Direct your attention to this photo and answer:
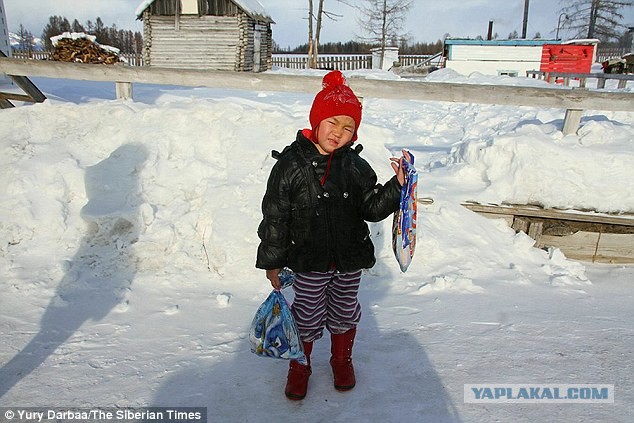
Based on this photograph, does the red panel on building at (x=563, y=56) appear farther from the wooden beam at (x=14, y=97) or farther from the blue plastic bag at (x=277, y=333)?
the blue plastic bag at (x=277, y=333)

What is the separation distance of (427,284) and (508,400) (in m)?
1.47

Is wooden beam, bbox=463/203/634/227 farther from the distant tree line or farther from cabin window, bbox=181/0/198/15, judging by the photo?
the distant tree line

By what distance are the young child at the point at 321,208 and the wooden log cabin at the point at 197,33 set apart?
66.0 feet

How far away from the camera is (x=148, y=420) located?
2.43 m

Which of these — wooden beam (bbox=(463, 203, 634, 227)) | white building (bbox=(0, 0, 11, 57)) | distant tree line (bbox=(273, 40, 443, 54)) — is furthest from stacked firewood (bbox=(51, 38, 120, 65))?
distant tree line (bbox=(273, 40, 443, 54))

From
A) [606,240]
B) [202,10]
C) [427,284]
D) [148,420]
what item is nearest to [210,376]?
[148,420]

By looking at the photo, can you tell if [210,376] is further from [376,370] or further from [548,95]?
[548,95]

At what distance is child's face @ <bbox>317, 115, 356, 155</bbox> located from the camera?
2402 millimetres

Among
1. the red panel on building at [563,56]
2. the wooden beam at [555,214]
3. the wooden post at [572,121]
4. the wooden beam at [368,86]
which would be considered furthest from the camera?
the red panel on building at [563,56]

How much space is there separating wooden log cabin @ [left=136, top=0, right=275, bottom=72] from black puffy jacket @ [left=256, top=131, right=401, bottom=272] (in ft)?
66.1

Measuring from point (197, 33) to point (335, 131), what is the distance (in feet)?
68.8

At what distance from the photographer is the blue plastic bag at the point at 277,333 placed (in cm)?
251

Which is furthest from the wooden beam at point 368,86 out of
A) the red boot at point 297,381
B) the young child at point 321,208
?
the red boot at point 297,381

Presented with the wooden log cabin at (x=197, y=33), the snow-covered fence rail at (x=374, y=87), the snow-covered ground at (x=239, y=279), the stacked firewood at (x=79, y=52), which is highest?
the wooden log cabin at (x=197, y=33)
